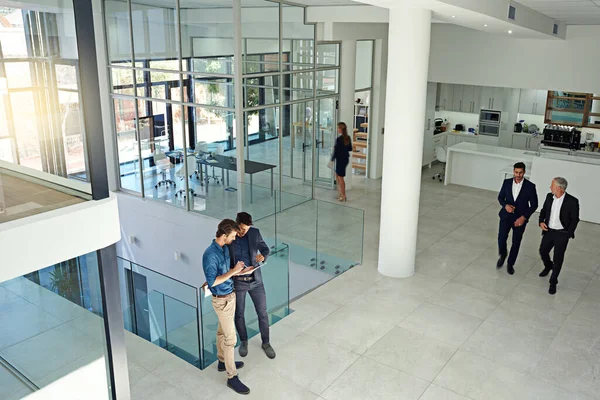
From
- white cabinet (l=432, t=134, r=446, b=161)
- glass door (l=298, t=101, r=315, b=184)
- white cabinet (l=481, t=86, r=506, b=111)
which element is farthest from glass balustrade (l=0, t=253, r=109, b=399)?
white cabinet (l=481, t=86, r=506, b=111)

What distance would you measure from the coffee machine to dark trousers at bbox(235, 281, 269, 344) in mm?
10011

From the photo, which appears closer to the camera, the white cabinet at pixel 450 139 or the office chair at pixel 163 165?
the office chair at pixel 163 165

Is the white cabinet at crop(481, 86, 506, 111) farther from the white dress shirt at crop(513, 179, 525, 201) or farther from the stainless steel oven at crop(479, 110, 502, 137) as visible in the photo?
the white dress shirt at crop(513, 179, 525, 201)

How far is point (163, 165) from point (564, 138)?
911 cm

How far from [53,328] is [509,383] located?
4.39 metres

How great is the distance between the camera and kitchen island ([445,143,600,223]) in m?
10.6

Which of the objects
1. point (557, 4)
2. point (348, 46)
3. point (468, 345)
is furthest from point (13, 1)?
point (348, 46)

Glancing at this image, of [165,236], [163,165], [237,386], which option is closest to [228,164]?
[163,165]

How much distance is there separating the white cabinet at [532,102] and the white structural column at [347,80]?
18.9 feet

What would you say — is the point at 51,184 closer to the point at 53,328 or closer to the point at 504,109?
the point at 53,328

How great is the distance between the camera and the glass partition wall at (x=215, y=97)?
382 inches

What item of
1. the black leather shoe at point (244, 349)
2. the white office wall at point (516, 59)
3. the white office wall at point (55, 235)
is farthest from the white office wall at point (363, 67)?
the white office wall at point (55, 235)

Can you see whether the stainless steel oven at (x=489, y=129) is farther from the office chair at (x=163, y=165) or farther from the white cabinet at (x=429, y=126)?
the office chair at (x=163, y=165)

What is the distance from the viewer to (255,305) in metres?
5.79
